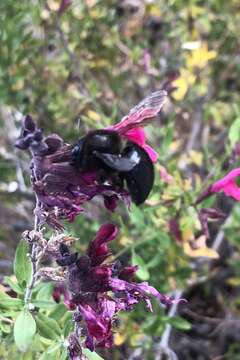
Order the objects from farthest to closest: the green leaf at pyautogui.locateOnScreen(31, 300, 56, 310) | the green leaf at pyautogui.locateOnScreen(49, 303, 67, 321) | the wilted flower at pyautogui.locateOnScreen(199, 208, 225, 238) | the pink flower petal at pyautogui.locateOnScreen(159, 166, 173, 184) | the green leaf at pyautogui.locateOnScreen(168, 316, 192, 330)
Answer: the green leaf at pyautogui.locateOnScreen(168, 316, 192, 330), the pink flower petal at pyautogui.locateOnScreen(159, 166, 173, 184), the wilted flower at pyautogui.locateOnScreen(199, 208, 225, 238), the green leaf at pyautogui.locateOnScreen(49, 303, 67, 321), the green leaf at pyautogui.locateOnScreen(31, 300, 56, 310)

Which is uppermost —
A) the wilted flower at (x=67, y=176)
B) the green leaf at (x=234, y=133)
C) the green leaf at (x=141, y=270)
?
the wilted flower at (x=67, y=176)

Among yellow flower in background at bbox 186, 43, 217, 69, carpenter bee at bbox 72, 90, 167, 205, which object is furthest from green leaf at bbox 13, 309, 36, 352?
yellow flower in background at bbox 186, 43, 217, 69

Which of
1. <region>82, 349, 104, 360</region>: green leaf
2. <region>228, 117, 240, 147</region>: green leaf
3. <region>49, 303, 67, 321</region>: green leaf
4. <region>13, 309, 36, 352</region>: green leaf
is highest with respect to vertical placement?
<region>13, 309, 36, 352</region>: green leaf

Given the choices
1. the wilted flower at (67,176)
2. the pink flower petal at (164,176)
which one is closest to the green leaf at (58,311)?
the wilted flower at (67,176)

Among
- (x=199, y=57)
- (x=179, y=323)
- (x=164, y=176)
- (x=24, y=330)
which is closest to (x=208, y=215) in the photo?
(x=164, y=176)

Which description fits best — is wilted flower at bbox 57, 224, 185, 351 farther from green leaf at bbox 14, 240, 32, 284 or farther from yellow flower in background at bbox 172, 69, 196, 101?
yellow flower in background at bbox 172, 69, 196, 101

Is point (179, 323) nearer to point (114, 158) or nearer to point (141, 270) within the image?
point (141, 270)

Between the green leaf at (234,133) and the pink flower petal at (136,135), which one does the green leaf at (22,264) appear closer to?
the pink flower petal at (136,135)
